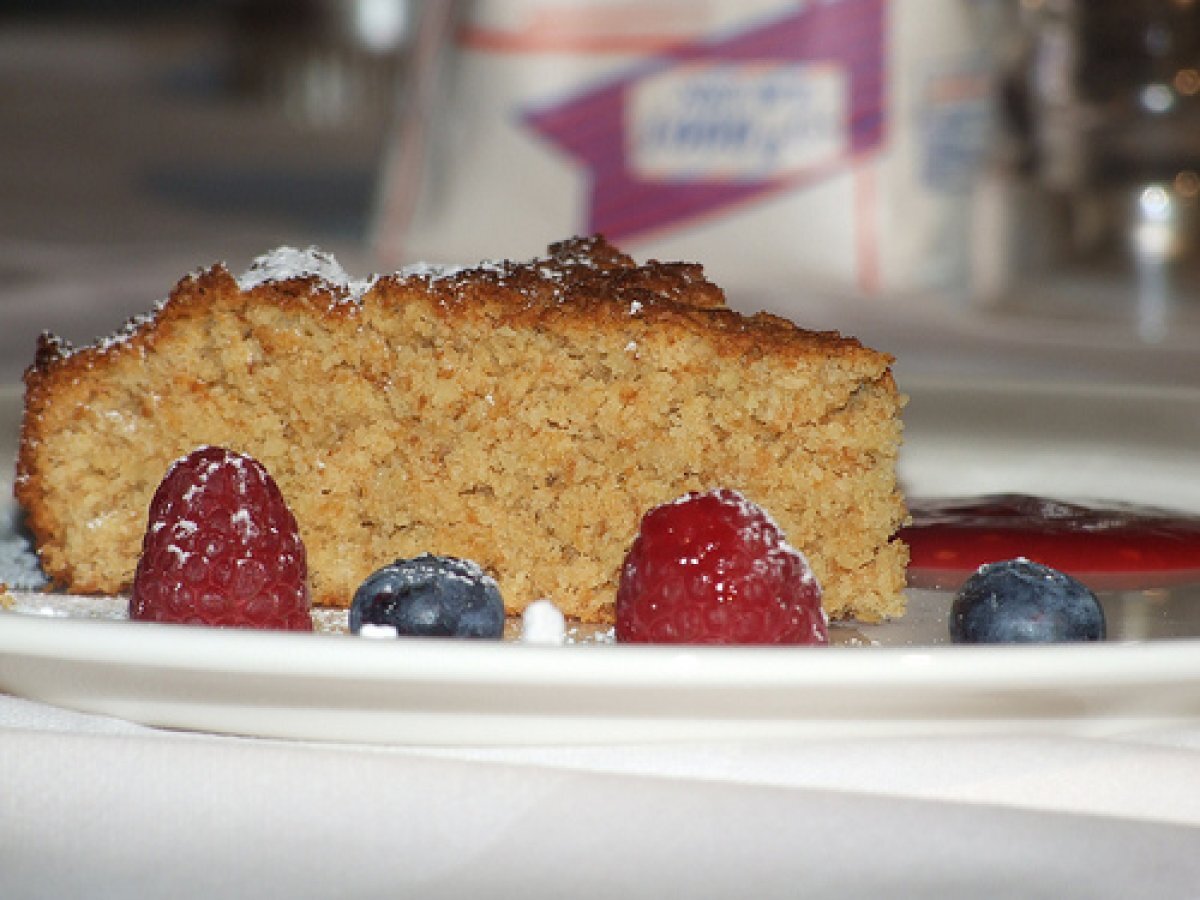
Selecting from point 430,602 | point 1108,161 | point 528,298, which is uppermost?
point 1108,161

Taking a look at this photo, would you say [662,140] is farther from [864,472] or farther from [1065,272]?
[864,472]

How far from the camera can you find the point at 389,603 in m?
1.61

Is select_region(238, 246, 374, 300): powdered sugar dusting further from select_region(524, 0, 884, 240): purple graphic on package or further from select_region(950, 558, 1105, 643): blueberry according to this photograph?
select_region(524, 0, 884, 240): purple graphic on package

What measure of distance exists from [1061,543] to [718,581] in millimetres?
741

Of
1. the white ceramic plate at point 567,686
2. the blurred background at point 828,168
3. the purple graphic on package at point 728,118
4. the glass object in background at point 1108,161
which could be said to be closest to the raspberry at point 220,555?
the white ceramic plate at point 567,686

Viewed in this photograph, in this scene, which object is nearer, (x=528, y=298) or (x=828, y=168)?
(x=528, y=298)

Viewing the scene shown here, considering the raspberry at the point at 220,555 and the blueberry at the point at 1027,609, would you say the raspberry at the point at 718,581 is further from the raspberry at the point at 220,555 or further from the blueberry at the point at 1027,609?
the raspberry at the point at 220,555

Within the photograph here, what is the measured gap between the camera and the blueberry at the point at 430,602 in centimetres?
159

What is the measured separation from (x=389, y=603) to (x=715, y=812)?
0.53 m

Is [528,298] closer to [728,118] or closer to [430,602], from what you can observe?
[430,602]

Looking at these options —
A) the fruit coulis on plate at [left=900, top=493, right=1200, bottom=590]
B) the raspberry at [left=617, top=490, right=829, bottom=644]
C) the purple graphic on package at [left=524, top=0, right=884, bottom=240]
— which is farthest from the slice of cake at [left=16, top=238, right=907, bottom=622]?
the purple graphic on package at [left=524, top=0, right=884, bottom=240]

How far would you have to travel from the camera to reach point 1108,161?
13.6ft

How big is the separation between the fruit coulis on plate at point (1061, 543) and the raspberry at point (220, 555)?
81cm

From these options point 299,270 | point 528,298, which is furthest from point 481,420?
Result: point 299,270
